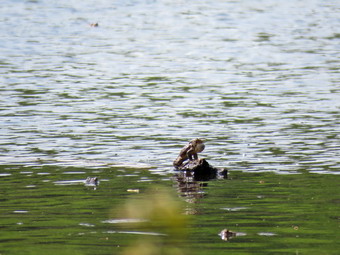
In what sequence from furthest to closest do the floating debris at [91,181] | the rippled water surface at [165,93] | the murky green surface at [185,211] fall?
the rippled water surface at [165,93] → the floating debris at [91,181] → the murky green surface at [185,211]

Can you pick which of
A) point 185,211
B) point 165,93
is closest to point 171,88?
point 165,93

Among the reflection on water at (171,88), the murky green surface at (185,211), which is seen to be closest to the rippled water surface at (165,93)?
the reflection on water at (171,88)

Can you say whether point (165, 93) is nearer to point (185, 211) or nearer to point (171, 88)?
point (171, 88)

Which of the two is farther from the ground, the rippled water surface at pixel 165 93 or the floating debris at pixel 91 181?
the floating debris at pixel 91 181

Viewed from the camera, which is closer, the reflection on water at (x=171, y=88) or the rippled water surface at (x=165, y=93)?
the rippled water surface at (x=165, y=93)

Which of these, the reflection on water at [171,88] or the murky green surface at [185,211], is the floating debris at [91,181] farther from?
the reflection on water at [171,88]

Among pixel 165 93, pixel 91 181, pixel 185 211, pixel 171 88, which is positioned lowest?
pixel 171 88

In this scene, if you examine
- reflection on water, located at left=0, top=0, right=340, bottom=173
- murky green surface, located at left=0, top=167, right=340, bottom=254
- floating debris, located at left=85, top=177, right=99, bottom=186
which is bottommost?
reflection on water, located at left=0, top=0, right=340, bottom=173

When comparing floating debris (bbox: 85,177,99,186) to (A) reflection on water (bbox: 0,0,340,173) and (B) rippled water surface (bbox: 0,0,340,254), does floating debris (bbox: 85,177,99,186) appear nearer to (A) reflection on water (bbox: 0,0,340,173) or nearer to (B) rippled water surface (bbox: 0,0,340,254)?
(B) rippled water surface (bbox: 0,0,340,254)

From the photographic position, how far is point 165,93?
2842 cm

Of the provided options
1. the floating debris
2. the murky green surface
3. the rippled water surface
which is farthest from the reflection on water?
the floating debris

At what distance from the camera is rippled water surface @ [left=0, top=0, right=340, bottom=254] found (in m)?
18.6

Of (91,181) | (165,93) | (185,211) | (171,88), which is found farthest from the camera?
(171,88)

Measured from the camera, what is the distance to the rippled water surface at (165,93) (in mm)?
18562
